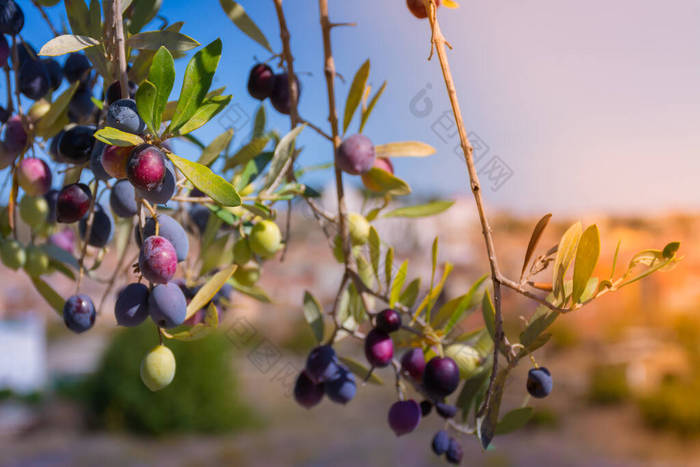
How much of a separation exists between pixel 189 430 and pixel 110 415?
0.68 m

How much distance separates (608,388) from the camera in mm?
5223

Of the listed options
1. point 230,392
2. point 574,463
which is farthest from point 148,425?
point 574,463

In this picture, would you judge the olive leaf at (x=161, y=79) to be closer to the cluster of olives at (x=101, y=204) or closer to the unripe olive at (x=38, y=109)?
the cluster of olives at (x=101, y=204)

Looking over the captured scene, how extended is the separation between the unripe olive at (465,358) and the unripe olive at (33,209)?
0.34 metres

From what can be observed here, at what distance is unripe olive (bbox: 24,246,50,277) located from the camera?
470 mm

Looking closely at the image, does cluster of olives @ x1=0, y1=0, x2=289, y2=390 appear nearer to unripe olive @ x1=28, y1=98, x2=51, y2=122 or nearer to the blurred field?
unripe olive @ x1=28, y1=98, x2=51, y2=122

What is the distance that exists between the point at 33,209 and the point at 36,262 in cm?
4

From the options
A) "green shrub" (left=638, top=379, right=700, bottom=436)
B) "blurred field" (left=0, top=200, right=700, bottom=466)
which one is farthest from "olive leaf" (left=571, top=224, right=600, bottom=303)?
"green shrub" (left=638, top=379, right=700, bottom=436)

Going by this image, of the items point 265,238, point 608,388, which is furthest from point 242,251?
point 608,388

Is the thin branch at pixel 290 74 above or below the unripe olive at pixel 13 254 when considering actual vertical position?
above

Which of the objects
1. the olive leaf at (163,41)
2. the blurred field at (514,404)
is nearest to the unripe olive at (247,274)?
the olive leaf at (163,41)

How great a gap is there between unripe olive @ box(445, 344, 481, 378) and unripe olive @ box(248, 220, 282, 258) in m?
0.15

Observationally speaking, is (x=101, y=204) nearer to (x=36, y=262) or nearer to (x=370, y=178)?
(x=36, y=262)

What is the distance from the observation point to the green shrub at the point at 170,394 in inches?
189
